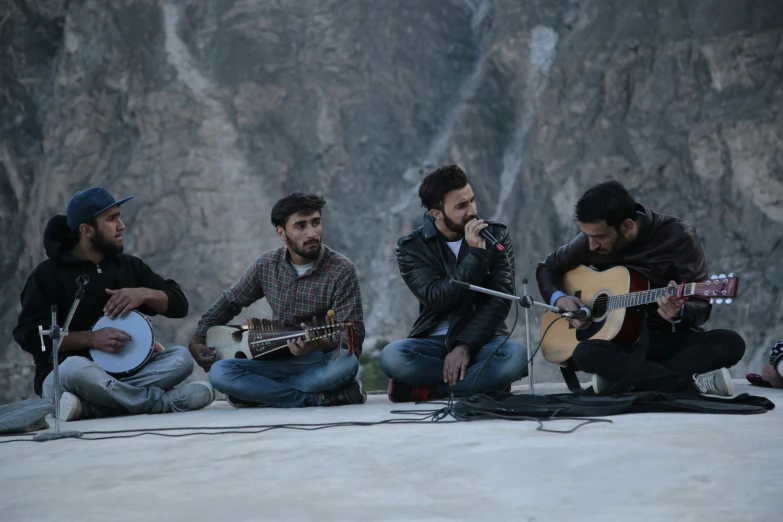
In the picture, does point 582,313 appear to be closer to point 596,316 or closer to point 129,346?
point 596,316

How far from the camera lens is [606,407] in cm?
381

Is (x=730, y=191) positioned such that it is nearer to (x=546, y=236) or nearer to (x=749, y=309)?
(x=749, y=309)

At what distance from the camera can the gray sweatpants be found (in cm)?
468

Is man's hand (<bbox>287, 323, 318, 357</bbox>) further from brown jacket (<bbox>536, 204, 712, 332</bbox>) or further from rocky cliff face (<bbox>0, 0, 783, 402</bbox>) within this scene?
rocky cliff face (<bbox>0, 0, 783, 402</bbox>)

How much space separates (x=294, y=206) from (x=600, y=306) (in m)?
1.78

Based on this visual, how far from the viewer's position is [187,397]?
16.6 ft

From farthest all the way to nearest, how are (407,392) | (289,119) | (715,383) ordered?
(289,119)
(407,392)
(715,383)

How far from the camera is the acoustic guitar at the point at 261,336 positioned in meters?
4.90

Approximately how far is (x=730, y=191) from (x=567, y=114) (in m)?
2.96

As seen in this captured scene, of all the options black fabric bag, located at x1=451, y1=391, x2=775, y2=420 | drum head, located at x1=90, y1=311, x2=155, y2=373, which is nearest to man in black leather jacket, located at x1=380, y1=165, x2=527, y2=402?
black fabric bag, located at x1=451, y1=391, x2=775, y2=420

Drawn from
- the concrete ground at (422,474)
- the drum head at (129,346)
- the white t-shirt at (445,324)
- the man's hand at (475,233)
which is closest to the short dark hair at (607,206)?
the man's hand at (475,233)

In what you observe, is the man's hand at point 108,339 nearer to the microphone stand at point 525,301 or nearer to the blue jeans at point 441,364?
the blue jeans at point 441,364

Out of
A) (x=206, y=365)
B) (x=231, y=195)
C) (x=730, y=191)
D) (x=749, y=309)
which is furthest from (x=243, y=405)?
(x=231, y=195)

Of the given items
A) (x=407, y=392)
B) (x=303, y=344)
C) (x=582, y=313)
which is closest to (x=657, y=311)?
(x=582, y=313)
